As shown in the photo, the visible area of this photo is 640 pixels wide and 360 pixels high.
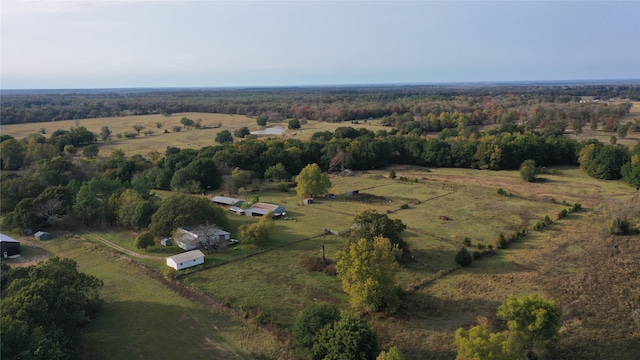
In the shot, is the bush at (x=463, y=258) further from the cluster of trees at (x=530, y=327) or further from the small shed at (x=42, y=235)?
the small shed at (x=42, y=235)

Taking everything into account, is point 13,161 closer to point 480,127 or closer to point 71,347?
point 71,347

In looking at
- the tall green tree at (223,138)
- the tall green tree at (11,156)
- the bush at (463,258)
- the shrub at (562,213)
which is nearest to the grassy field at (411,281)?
the shrub at (562,213)

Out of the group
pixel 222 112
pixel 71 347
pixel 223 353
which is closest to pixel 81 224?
pixel 71 347

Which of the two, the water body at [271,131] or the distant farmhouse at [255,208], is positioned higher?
the water body at [271,131]

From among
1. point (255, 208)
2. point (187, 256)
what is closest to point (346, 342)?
point (187, 256)

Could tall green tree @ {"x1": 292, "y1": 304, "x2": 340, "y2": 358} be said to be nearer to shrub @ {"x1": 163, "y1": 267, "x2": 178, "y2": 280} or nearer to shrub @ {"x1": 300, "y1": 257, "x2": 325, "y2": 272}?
shrub @ {"x1": 300, "y1": 257, "x2": 325, "y2": 272}

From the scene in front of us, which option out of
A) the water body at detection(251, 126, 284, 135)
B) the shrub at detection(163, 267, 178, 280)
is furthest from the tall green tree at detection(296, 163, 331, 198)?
the water body at detection(251, 126, 284, 135)

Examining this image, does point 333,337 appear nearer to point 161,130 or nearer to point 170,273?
point 170,273
